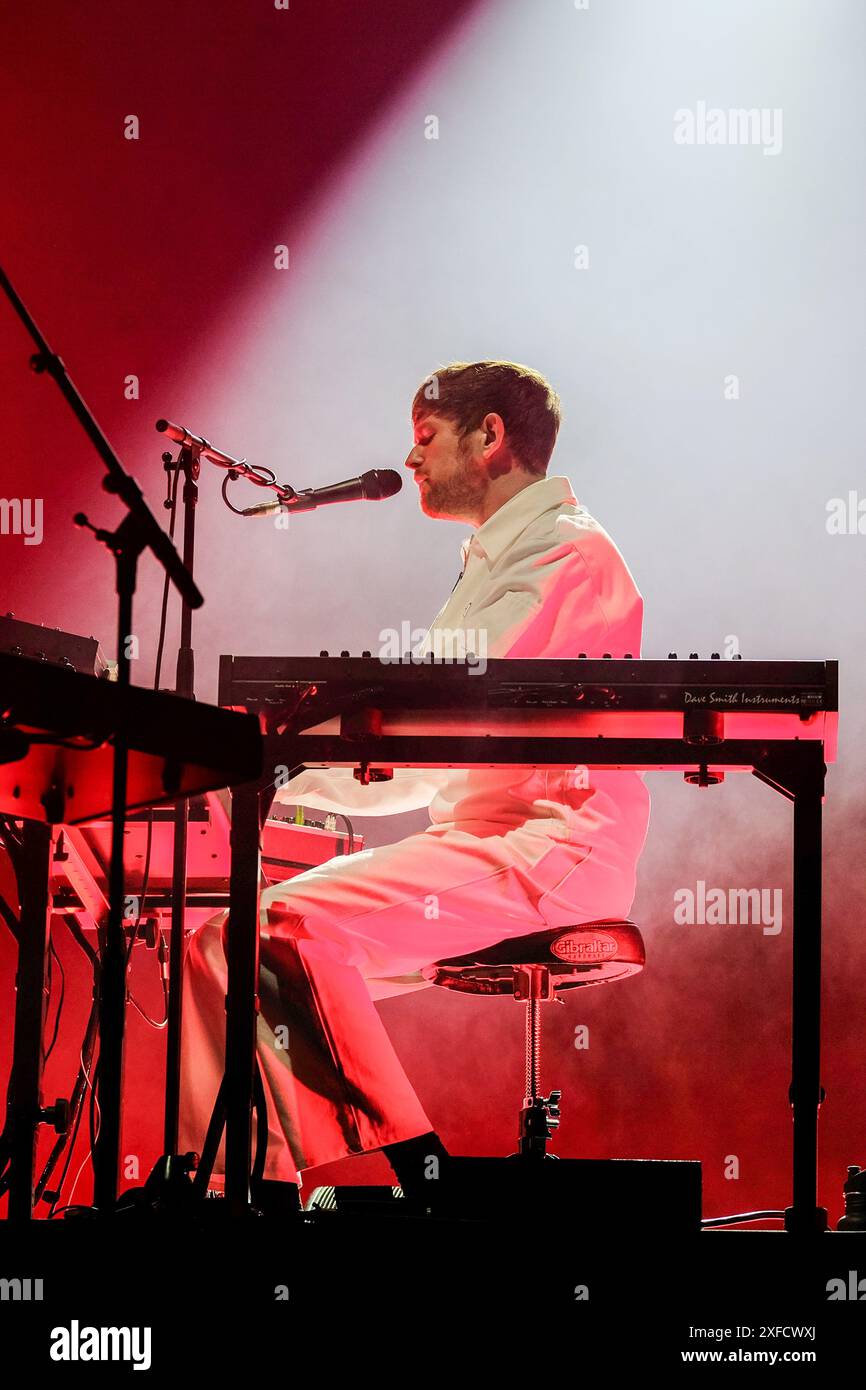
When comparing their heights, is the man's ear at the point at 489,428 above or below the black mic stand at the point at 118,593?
above

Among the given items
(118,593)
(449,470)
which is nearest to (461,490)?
(449,470)

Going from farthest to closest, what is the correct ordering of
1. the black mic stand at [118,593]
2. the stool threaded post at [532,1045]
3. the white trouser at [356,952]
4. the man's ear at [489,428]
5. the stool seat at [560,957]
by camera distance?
the man's ear at [489,428] < the stool threaded post at [532,1045] < the stool seat at [560,957] < the white trouser at [356,952] < the black mic stand at [118,593]

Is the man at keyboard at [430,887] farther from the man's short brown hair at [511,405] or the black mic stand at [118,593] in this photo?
the black mic stand at [118,593]

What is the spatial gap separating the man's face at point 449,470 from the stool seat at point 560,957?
123 centimetres

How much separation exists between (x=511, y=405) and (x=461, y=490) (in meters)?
0.25

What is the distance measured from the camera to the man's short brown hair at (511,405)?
397 centimetres

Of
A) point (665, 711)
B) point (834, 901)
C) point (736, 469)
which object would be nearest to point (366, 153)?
point (736, 469)

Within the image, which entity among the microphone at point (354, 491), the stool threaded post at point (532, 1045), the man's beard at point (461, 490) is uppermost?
the man's beard at point (461, 490)

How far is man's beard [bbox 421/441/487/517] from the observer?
3.97 metres

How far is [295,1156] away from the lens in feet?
9.57

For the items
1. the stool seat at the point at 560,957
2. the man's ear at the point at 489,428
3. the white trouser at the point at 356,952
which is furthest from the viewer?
the man's ear at the point at 489,428

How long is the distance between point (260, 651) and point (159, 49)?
2164 mm

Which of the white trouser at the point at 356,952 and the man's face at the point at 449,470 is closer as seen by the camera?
the white trouser at the point at 356,952

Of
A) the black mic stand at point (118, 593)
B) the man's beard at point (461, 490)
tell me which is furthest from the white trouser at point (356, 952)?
the man's beard at point (461, 490)
